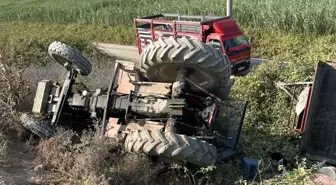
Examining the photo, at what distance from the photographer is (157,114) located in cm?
677

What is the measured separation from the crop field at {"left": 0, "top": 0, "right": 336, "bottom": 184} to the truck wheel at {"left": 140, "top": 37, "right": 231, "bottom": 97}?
3.76ft

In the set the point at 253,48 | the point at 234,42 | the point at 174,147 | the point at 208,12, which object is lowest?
the point at 253,48

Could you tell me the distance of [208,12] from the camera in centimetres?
2156

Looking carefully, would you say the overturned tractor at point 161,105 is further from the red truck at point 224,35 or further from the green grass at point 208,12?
the green grass at point 208,12

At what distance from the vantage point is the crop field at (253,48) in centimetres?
631

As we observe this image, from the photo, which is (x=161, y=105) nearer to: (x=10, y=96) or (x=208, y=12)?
(x=10, y=96)

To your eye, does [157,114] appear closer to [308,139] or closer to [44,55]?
[308,139]

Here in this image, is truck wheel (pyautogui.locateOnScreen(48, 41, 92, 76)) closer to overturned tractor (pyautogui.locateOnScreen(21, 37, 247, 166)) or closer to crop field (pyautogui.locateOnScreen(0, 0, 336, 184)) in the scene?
overturned tractor (pyautogui.locateOnScreen(21, 37, 247, 166))

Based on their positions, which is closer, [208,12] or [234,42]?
[234,42]

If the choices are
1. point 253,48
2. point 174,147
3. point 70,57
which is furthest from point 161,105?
point 253,48

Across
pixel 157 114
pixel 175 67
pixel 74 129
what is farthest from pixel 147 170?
pixel 74 129

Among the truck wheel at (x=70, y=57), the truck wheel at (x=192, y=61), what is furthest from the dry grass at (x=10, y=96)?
the truck wheel at (x=192, y=61)

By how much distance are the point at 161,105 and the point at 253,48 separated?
40.8ft

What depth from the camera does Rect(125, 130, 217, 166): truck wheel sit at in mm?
5926
